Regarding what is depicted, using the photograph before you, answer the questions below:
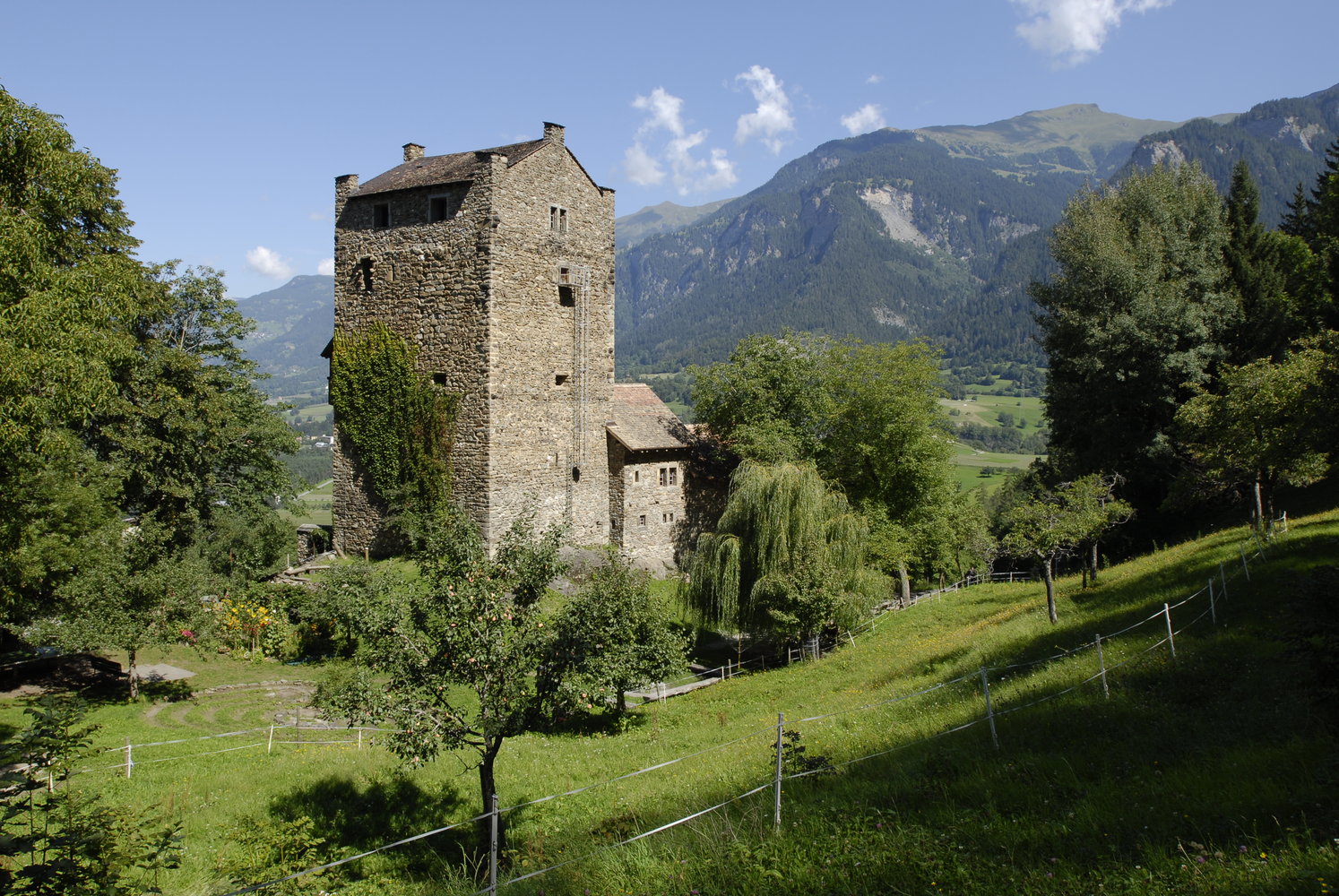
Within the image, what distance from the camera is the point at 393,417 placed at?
2906 cm

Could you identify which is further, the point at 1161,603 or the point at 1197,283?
the point at 1197,283

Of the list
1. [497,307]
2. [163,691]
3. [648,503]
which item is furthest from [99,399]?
[648,503]

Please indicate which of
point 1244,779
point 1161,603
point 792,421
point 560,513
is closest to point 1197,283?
point 792,421

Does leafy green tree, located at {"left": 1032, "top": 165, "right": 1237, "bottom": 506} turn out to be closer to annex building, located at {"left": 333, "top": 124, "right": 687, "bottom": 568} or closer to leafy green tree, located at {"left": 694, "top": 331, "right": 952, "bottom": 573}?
leafy green tree, located at {"left": 694, "top": 331, "right": 952, "bottom": 573}

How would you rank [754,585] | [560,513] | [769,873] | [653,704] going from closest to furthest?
1. [769,873]
2. [653,704]
3. [754,585]
4. [560,513]

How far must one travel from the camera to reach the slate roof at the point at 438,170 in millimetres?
28219

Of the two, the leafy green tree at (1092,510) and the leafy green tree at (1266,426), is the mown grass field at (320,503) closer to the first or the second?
the leafy green tree at (1092,510)

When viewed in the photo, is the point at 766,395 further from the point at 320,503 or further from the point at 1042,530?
the point at 320,503

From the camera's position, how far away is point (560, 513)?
1192 inches

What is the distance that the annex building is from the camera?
27.8 meters

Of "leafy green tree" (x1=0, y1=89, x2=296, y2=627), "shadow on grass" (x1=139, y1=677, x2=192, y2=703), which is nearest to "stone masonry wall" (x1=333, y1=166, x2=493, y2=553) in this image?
"leafy green tree" (x1=0, y1=89, x2=296, y2=627)

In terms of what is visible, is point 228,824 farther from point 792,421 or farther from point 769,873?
point 792,421

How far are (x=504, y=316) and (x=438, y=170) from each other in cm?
611

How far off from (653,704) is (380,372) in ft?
51.0
